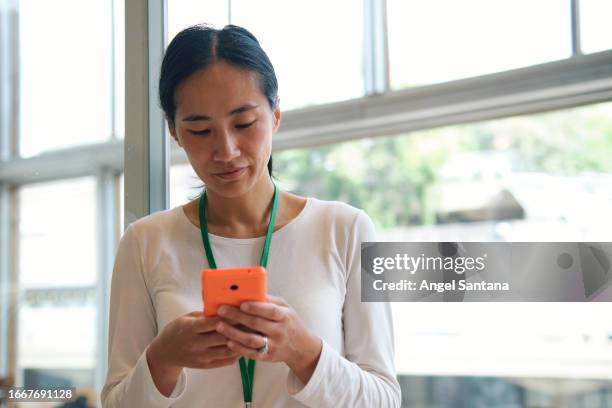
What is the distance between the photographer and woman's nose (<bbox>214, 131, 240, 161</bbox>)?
1075 millimetres

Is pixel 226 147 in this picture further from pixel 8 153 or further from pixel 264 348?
pixel 8 153

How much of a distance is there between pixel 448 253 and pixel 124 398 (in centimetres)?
63

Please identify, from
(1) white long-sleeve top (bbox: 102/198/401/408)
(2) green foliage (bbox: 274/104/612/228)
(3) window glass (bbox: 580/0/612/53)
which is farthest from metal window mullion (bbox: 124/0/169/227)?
(2) green foliage (bbox: 274/104/612/228)

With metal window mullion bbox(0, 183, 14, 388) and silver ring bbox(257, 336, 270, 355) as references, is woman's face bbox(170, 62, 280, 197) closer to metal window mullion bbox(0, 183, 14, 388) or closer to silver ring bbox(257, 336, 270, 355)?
silver ring bbox(257, 336, 270, 355)

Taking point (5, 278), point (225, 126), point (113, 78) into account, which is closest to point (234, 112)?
point (225, 126)

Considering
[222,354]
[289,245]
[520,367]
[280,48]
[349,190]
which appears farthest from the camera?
[349,190]

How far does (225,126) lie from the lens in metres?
1.08

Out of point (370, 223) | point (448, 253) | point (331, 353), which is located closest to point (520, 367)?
point (448, 253)

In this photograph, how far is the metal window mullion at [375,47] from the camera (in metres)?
2.80

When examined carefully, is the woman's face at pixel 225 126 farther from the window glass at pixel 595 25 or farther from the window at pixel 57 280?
the window glass at pixel 595 25

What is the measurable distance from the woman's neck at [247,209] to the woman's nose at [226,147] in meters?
0.12

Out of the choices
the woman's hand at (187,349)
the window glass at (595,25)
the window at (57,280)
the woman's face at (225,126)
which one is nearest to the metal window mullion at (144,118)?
the window at (57,280)

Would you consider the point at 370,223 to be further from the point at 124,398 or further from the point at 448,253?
the point at 124,398

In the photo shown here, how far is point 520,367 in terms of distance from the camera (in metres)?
2.48
